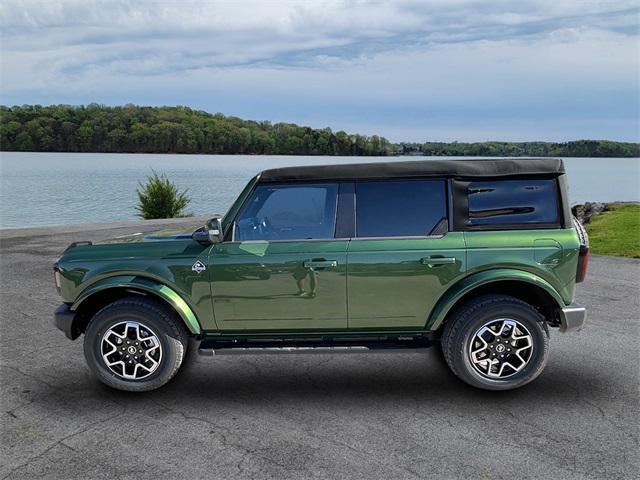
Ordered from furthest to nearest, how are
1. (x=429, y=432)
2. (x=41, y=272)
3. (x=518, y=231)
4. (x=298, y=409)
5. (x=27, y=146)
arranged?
(x=27, y=146) → (x=41, y=272) → (x=518, y=231) → (x=298, y=409) → (x=429, y=432)

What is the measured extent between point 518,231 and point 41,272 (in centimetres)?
882

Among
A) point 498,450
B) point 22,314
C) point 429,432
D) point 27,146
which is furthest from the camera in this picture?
point 27,146

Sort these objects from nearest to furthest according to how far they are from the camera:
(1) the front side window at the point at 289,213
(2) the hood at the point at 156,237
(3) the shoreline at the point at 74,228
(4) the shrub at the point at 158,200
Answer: (1) the front side window at the point at 289,213 → (2) the hood at the point at 156,237 → (3) the shoreline at the point at 74,228 → (4) the shrub at the point at 158,200

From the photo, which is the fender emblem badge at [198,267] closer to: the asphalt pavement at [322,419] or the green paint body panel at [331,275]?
the green paint body panel at [331,275]

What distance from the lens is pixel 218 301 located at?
4969 millimetres

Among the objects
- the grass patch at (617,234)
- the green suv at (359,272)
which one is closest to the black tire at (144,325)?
the green suv at (359,272)

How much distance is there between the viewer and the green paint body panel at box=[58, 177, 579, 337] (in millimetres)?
4848

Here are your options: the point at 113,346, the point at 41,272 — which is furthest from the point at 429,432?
the point at 41,272

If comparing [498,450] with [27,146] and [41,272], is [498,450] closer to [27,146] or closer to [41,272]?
[41,272]

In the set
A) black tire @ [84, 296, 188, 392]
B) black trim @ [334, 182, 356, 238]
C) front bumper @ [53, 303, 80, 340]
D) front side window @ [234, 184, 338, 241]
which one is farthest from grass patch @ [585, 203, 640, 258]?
front bumper @ [53, 303, 80, 340]

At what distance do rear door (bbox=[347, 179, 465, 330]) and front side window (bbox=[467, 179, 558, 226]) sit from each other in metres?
0.25

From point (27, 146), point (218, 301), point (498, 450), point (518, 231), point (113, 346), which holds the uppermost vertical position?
point (27, 146)

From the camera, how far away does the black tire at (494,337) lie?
4.80 metres

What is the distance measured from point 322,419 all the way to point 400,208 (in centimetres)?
179
